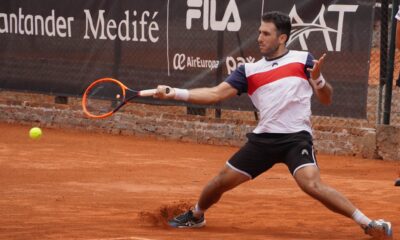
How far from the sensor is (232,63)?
13.3 m

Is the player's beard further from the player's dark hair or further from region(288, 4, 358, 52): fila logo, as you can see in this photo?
region(288, 4, 358, 52): fila logo

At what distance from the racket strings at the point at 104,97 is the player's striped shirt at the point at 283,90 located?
7031 mm

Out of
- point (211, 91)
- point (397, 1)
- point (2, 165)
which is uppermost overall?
point (397, 1)

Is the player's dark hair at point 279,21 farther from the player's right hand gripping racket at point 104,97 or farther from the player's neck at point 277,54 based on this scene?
the player's right hand gripping racket at point 104,97

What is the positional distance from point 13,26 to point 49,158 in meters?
3.98

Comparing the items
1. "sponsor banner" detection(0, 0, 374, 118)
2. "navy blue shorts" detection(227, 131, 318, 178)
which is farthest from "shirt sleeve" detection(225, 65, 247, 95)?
"sponsor banner" detection(0, 0, 374, 118)

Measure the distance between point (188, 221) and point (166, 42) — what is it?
6.51m

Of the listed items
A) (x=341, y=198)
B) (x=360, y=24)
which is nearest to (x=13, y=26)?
(x=360, y=24)

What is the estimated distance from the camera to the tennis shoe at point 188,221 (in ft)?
25.4

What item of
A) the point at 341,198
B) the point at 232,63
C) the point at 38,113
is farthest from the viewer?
the point at 38,113

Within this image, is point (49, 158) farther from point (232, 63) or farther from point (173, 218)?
point (173, 218)

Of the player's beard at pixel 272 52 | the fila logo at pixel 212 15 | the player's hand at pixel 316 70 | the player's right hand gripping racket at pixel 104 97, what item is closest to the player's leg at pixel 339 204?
the player's hand at pixel 316 70

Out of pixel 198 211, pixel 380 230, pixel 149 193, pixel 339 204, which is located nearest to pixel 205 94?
pixel 198 211

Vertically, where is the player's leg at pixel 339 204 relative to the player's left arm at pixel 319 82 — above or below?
below
